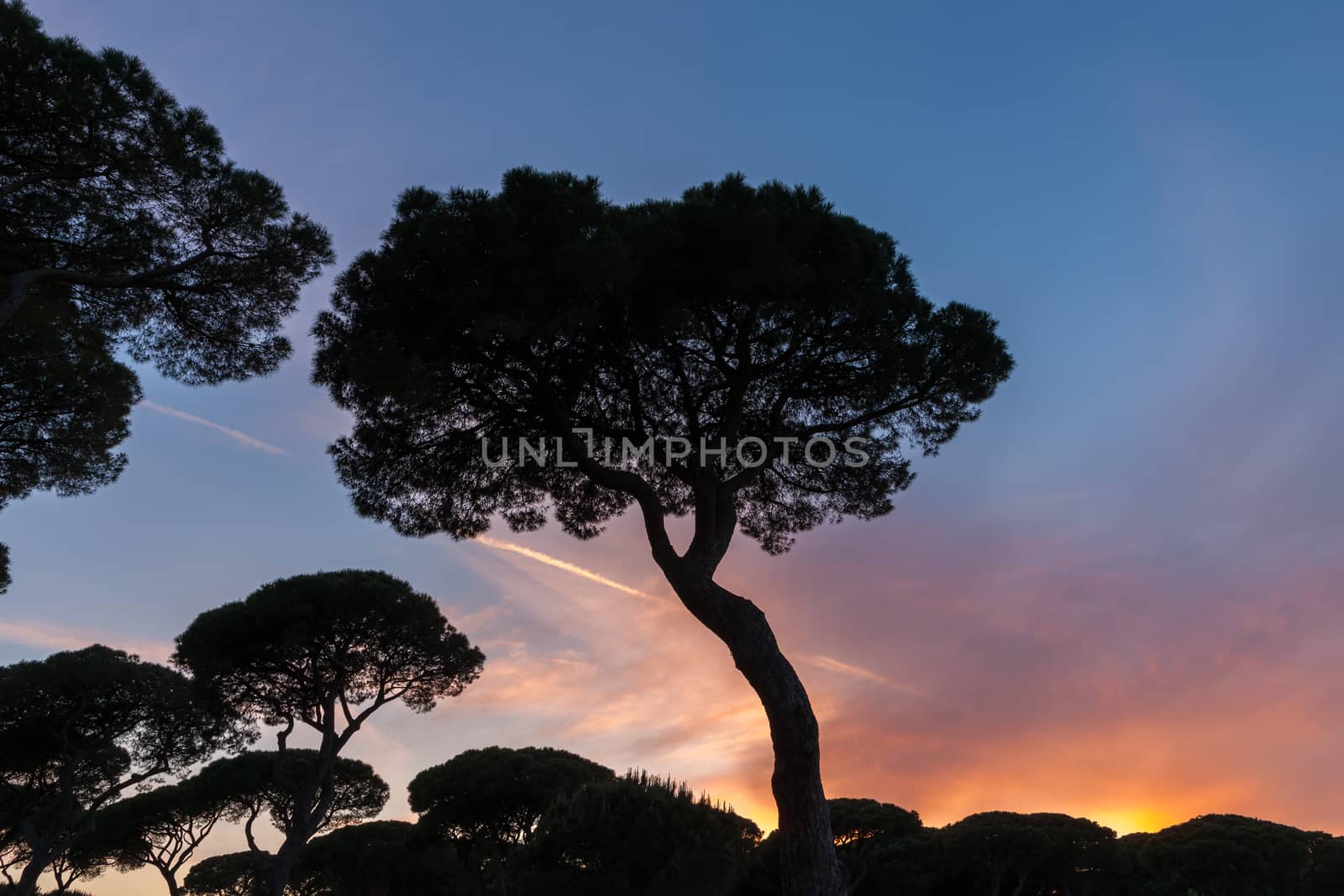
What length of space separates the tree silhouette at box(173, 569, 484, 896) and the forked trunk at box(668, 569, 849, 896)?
11407 mm

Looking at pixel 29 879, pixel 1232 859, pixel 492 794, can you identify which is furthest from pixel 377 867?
pixel 1232 859

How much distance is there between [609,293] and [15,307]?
651cm

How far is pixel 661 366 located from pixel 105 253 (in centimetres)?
725

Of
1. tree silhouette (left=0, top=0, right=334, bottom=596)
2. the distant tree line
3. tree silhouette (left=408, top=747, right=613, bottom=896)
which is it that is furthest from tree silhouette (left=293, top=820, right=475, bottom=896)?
tree silhouette (left=0, top=0, right=334, bottom=596)

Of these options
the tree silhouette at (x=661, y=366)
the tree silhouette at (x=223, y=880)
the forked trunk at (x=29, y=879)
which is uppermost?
the tree silhouette at (x=661, y=366)

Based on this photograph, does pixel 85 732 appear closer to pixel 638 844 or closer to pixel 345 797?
pixel 345 797

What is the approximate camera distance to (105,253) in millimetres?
10641

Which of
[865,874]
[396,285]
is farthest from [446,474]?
[865,874]

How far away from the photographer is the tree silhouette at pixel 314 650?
1819 cm

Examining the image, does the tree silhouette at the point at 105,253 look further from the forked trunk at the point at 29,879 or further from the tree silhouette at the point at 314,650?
the forked trunk at the point at 29,879

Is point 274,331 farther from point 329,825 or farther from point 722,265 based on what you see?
point 329,825

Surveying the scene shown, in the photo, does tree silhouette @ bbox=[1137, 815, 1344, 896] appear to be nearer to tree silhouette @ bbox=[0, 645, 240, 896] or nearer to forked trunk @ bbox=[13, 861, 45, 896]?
tree silhouette @ bbox=[0, 645, 240, 896]

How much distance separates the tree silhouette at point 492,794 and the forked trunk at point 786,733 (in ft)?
46.2

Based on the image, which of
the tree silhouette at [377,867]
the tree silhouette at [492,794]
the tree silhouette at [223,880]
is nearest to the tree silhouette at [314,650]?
the tree silhouette at [492,794]
